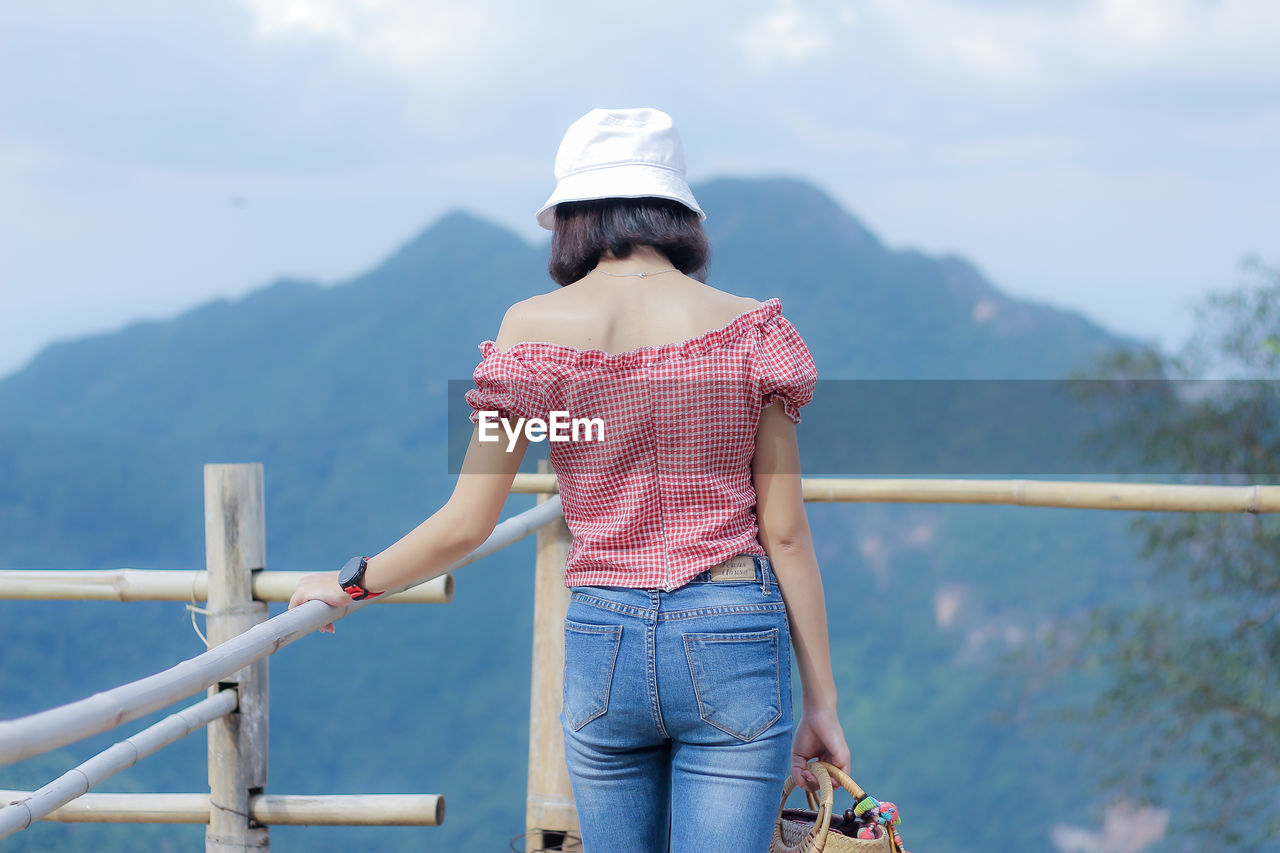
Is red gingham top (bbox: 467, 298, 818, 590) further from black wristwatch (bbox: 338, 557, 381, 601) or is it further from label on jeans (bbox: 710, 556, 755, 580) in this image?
black wristwatch (bbox: 338, 557, 381, 601)

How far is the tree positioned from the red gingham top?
8.56 meters

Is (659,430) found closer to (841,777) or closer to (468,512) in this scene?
(468,512)

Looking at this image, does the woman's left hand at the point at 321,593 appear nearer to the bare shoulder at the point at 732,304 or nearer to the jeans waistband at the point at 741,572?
the jeans waistband at the point at 741,572

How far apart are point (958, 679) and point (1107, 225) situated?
11.3 m

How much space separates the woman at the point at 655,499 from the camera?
3.60 ft

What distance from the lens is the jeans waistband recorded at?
1.12 meters

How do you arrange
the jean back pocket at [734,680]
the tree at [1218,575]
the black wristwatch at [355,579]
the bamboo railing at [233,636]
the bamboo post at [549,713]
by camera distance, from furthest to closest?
the tree at [1218,575], the bamboo post at [549,713], the bamboo railing at [233,636], the black wristwatch at [355,579], the jean back pocket at [734,680]

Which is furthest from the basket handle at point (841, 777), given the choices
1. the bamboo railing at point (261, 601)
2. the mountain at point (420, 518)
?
the mountain at point (420, 518)

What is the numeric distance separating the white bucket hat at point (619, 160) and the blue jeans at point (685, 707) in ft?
1.37

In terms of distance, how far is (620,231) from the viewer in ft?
3.78

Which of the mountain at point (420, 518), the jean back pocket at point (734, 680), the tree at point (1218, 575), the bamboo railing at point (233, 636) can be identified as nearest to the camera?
the jean back pocket at point (734, 680)

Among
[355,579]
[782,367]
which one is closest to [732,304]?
[782,367]

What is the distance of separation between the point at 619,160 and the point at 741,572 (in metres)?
0.46

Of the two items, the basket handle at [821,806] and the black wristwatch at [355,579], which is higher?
the black wristwatch at [355,579]
